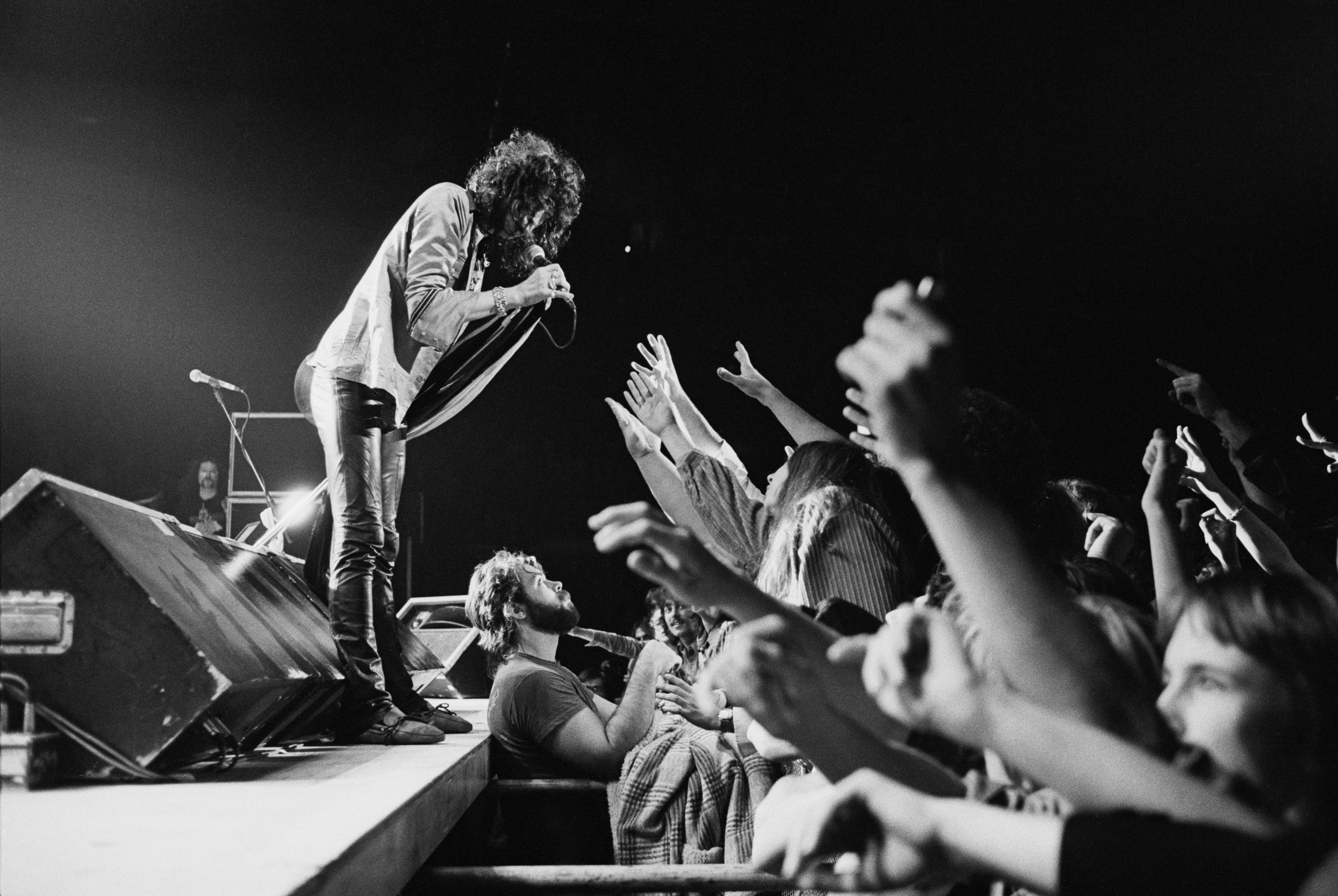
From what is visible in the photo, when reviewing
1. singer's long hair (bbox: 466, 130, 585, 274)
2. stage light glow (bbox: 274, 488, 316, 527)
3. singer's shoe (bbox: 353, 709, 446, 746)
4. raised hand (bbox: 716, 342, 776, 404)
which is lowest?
singer's shoe (bbox: 353, 709, 446, 746)

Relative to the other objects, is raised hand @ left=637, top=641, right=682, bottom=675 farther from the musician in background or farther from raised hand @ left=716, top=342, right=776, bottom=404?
the musician in background

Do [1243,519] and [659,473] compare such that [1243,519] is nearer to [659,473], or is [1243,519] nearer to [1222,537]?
[1222,537]

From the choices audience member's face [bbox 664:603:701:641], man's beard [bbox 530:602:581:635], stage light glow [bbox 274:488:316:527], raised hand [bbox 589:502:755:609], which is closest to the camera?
raised hand [bbox 589:502:755:609]

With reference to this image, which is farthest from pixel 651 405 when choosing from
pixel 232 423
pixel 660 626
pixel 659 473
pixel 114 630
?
pixel 660 626

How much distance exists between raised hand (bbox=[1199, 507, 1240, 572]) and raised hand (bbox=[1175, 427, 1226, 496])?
0.07 meters

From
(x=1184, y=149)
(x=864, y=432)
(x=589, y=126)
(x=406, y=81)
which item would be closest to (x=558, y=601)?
(x=864, y=432)

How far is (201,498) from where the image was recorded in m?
2.06

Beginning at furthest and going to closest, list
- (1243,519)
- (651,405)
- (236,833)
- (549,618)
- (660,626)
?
(660,626)
(549,618)
(651,405)
(1243,519)
(236,833)

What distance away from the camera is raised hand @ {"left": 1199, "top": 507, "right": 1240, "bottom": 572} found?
2.30m

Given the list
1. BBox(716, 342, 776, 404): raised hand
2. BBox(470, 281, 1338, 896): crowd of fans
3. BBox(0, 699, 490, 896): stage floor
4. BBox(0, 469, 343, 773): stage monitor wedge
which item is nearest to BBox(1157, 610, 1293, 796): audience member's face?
BBox(470, 281, 1338, 896): crowd of fans

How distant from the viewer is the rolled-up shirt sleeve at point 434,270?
7.63 ft

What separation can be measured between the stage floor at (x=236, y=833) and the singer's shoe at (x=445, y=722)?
0.68 metres

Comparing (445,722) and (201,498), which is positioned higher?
(201,498)

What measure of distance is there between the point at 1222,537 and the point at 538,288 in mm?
1806
